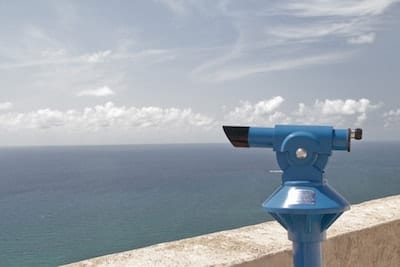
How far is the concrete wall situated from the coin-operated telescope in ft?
2.96

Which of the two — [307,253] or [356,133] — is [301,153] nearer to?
[356,133]

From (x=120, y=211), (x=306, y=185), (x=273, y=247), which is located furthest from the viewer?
(x=120, y=211)

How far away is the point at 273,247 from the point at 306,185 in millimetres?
1199

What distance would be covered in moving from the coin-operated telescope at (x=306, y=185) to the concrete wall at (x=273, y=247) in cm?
90

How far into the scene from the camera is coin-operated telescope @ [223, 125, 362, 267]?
1.26m

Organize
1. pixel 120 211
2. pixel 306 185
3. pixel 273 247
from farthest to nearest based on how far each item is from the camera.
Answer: pixel 120 211 → pixel 273 247 → pixel 306 185

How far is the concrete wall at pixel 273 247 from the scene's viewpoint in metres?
2.21

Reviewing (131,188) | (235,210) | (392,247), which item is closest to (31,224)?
(235,210)

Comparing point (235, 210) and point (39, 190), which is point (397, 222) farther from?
point (39, 190)

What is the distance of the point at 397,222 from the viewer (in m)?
2.99

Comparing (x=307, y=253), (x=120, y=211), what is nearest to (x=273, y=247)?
(x=307, y=253)

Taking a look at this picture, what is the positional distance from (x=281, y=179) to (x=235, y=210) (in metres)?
48.3

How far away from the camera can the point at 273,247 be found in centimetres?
240

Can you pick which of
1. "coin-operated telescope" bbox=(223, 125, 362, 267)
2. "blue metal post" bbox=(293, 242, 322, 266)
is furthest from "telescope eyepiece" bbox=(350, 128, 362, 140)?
"blue metal post" bbox=(293, 242, 322, 266)
